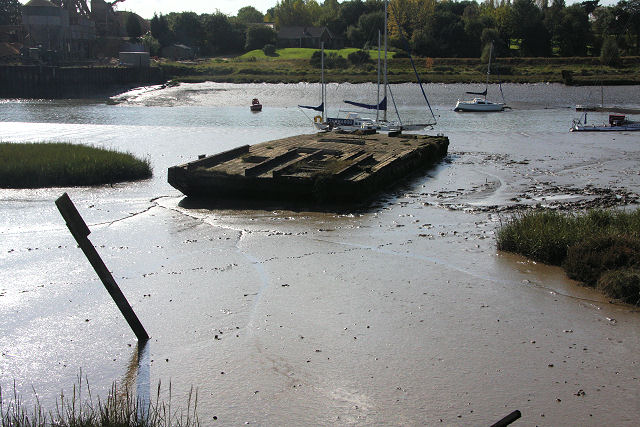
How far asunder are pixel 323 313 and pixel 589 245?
5.39 m

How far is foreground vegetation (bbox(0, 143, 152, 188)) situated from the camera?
2320 cm

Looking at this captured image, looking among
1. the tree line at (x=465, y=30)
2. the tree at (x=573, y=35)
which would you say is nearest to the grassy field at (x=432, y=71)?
the tree line at (x=465, y=30)

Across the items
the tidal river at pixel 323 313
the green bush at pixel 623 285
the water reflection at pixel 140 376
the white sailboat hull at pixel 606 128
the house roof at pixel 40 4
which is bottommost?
the water reflection at pixel 140 376

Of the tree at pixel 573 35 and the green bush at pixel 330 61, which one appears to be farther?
the tree at pixel 573 35

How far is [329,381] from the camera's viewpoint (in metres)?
9.22

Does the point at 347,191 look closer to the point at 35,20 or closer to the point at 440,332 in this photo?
the point at 440,332

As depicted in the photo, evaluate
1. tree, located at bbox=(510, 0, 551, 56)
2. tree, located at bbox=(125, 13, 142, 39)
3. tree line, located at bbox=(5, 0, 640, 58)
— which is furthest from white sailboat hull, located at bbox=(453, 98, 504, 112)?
tree, located at bbox=(125, 13, 142, 39)

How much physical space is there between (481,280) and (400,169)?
11.2 m

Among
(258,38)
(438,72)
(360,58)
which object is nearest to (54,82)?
(360,58)

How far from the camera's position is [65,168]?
77.8ft

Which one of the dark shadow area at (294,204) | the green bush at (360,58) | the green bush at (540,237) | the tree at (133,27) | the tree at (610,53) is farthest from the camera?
the tree at (133,27)

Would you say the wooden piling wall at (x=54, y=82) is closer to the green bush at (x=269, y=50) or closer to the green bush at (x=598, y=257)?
the green bush at (x=269, y=50)

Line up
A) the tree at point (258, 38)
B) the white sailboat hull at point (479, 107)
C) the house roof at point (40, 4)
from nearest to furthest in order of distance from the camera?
1. the white sailboat hull at point (479, 107)
2. the house roof at point (40, 4)
3. the tree at point (258, 38)

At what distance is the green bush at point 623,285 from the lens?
39.1 ft
